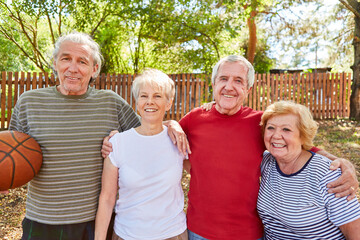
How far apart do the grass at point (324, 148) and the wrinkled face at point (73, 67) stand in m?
2.92

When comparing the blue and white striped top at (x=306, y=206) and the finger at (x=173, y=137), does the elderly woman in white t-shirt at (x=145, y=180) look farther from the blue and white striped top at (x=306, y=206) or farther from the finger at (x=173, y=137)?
the blue and white striped top at (x=306, y=206)

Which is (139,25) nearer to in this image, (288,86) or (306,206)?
(288,86)

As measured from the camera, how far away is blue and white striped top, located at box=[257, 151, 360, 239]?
1914mm

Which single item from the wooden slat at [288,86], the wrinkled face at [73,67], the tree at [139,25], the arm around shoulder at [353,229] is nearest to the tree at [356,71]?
the wooden slat at [288,86]

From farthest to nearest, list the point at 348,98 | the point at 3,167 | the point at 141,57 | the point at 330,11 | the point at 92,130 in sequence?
1. the point at 330,11
2. the point at 141,57
3. the point at 348,98
4. the point at 92,130
5. the point at 3,167

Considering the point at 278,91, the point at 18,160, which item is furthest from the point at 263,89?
the point at 18,160

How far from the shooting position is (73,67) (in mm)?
→ 2199

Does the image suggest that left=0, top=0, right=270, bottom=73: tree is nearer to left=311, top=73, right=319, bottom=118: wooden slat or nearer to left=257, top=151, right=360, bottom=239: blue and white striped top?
left=311, top=73, right=319, bottom=118: wooden slat

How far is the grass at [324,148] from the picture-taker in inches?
169

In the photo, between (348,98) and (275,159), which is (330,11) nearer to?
(348,98)

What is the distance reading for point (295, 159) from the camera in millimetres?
2184

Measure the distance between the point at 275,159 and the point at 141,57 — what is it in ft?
37.4

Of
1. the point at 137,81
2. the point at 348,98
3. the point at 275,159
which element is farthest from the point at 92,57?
the point at 348,98

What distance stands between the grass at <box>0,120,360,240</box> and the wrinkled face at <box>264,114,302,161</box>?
130 inches
